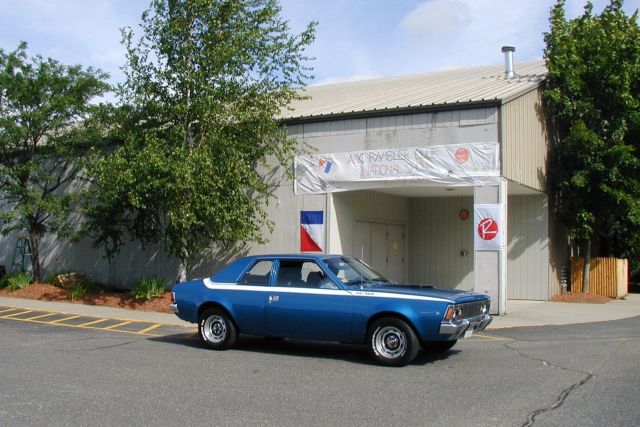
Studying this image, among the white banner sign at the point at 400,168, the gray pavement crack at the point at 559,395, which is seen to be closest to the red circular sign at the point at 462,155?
the white banner sign at the point at 400,168

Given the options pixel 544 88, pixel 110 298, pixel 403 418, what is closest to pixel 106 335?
pixel 110 298

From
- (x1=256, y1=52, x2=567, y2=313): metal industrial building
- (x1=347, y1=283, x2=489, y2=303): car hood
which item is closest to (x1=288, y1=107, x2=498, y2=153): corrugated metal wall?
(x1=256, y1=52, x2=567, y2=313): metal industrial building

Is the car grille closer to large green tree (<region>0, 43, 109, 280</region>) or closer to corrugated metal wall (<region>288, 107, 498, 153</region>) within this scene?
corrugated metal wall (<region>288, 107, 498, 153</region>)

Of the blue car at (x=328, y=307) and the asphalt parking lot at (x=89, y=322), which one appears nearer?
the blue car at (x=328, y=307)

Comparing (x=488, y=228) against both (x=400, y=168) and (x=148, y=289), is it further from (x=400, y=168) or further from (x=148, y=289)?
(x=148, y=289)

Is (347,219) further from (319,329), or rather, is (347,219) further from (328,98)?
(319,329)

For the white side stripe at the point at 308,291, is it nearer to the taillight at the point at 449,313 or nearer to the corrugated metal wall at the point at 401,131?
the taillight at the point at 449,313

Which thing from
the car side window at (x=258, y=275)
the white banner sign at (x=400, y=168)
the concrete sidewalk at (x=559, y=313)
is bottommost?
the concrete sidewalk at (x=559, y=313)

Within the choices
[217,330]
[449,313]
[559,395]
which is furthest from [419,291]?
[217,330]

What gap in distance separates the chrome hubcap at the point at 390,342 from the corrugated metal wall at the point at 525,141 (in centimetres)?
728

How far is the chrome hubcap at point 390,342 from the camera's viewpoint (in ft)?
29.6

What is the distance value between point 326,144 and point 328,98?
5162 mm

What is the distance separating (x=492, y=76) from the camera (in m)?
20.8

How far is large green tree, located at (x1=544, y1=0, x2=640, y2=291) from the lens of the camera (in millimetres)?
17875
